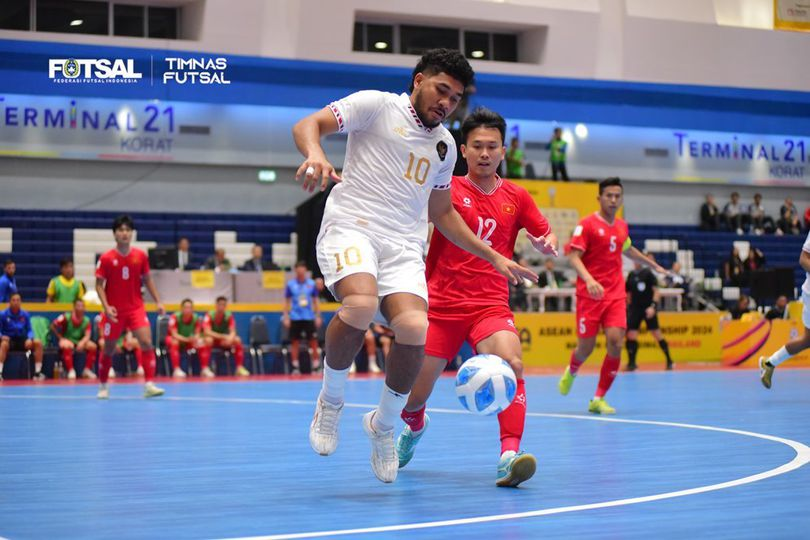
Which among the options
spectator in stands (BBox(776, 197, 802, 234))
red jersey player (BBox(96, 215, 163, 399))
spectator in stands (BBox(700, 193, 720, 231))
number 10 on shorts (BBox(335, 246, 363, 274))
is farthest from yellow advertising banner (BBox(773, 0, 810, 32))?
number 10 on shorts (BBox(335, 246, 363, 274))

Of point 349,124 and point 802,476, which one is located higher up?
point 349,124

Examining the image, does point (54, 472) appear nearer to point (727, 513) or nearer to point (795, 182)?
point (727, 513)

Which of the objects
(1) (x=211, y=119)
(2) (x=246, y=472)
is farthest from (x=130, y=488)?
(1) (x=211, y=119)

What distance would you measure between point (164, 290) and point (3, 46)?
7853 millimetres

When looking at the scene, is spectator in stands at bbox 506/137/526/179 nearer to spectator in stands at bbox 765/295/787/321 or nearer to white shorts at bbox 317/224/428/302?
spectator in stands at bbox 765/295/787/321

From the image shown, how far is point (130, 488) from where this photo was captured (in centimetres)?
577

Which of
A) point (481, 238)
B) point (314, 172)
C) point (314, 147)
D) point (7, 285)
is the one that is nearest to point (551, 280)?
point (7, 285)

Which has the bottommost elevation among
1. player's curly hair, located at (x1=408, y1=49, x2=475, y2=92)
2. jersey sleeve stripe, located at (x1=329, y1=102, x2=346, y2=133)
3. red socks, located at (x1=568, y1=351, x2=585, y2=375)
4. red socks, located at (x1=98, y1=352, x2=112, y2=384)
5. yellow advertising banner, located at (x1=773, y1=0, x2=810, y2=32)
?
red socks, located at (x1=98, y1=352, x2=112, y2=384)

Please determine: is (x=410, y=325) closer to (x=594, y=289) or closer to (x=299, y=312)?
(x=594, y=289)

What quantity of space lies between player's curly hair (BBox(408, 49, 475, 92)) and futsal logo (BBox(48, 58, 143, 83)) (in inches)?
815

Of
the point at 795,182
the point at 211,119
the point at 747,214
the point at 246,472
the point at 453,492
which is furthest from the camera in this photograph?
the point at 795,182

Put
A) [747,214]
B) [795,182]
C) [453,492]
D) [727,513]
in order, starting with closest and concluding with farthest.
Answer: [727,513], [453,492], [747,214], [795,182]

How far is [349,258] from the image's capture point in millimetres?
5586

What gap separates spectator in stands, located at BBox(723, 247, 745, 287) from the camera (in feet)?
93.8
